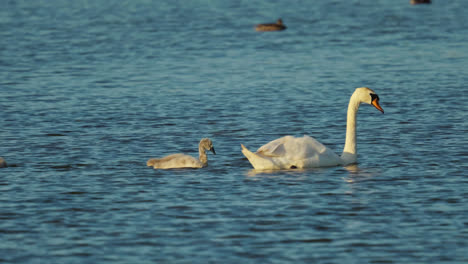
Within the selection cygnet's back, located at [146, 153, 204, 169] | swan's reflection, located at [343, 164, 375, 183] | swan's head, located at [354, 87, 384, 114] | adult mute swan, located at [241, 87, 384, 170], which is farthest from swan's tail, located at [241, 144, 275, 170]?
swan's head, located at [354, 87, 384, 114]

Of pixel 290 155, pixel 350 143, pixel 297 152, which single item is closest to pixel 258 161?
pixel 290 155

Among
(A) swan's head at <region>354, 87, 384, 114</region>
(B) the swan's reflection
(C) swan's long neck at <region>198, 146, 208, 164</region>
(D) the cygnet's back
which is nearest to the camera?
(B) the swan's reflection

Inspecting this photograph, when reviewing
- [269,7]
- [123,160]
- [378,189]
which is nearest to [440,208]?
[378,189]

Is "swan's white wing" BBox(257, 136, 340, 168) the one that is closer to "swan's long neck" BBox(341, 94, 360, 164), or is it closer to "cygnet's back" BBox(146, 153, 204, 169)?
"swan's long neck" BBox(341, 94, 360, 164)

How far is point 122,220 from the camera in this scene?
11.9 meters

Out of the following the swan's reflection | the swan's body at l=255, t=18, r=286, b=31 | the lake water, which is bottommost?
the swan's reflection

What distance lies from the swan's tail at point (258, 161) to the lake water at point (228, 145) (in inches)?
6.8

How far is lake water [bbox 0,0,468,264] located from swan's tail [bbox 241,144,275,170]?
6.8 inches

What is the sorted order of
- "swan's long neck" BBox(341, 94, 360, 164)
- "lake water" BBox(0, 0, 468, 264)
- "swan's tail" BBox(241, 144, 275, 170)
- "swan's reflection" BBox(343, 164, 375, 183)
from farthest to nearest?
1. "swan's long neck" BBox(341, 94, 360, 164)
2. "swan's tail" BBox(241, 144, 275, 170)
3. "swan's reflection" BBox(343, 164, 375, 183)
4. "lake water" BBox(0, 0, 468, 264)

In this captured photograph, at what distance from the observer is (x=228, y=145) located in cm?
1709

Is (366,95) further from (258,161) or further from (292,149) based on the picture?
(258,161)

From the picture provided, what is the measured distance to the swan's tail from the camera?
14617 millimetres

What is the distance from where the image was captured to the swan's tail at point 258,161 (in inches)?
575

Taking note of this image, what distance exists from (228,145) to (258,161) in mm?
2491
